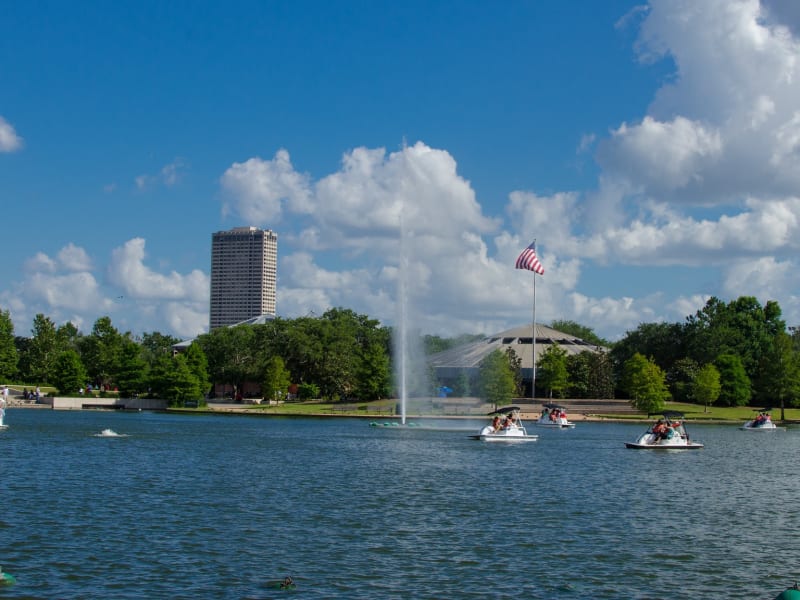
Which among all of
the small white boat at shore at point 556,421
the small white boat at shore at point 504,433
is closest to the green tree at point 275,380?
the small white boat at shore at point 556,421

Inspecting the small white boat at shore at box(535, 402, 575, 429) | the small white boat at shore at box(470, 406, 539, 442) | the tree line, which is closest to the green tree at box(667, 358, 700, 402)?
the tree line

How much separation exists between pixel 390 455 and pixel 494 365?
248 ft

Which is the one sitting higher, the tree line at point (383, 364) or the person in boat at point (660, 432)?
the tree line at point (383, 364)

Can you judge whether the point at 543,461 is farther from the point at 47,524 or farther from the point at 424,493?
the point at 47,524

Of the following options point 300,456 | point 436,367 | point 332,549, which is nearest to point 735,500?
point 332,549

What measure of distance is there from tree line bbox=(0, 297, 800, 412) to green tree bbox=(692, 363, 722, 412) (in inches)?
8.2

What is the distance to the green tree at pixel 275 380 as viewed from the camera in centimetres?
15138

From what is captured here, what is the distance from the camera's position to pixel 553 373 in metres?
148

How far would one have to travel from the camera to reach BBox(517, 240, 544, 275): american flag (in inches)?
4808

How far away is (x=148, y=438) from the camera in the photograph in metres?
79.7

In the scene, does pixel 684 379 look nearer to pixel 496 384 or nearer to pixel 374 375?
pixel 496 384

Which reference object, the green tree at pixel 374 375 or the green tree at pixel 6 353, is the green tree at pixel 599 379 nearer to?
the green tree at pixel 374 375

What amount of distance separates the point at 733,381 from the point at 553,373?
2811cm

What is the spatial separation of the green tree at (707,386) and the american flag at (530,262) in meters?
35.1
